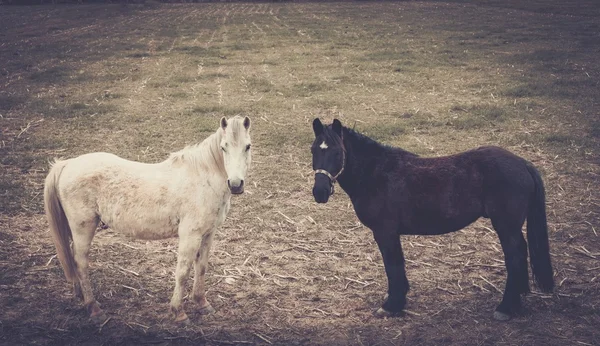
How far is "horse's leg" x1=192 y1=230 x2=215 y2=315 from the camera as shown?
5570 millimetres

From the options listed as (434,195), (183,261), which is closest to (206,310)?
(183,261)

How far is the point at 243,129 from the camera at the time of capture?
5.08 metres

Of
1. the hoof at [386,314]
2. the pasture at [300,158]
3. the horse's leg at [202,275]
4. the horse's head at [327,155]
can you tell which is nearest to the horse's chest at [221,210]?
the horse's leg at [202,275]

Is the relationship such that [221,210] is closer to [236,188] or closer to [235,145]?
[236,188]

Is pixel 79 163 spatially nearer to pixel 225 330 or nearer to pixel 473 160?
pixel 225 330

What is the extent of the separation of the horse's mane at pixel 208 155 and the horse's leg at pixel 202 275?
2.48ft

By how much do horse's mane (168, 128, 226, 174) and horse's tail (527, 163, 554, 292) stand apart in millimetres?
3106

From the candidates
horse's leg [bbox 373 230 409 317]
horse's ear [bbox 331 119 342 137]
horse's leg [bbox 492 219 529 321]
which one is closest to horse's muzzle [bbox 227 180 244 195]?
horse's ear [bbox 331 119 342 137]

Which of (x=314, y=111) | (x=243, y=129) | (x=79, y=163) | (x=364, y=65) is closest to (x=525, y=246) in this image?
(x=243, y=129)

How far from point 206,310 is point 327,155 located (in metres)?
2.17

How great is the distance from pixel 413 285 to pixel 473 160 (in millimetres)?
1731

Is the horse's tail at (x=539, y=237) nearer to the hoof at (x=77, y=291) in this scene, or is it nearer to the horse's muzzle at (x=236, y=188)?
the horse's muzzle at (x=236, y=188)

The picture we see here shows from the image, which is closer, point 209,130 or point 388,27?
point 209,130

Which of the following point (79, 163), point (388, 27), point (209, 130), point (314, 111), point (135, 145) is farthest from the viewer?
point (388, 27)
